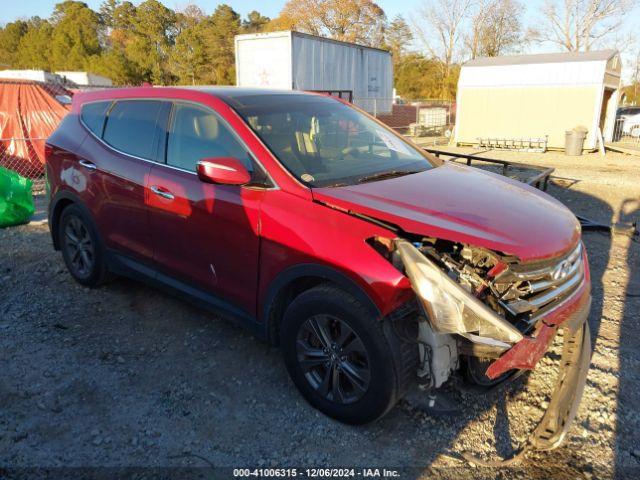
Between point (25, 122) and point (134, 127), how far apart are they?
933cm

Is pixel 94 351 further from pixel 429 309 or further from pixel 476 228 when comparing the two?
pixel 476 228

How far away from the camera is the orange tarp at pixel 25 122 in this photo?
11109mm

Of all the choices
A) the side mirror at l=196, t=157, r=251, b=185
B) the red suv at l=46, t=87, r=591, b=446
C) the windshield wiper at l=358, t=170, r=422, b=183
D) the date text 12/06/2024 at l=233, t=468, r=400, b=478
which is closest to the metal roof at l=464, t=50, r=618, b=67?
the red suv at l=46, t=87, r=591, b=446

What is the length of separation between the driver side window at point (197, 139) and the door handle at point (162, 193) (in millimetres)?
203

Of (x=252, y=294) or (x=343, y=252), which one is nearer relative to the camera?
(x=343, y=252)

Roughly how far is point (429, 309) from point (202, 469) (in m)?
1.45

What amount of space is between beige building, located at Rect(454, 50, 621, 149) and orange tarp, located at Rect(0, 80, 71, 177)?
1530cm

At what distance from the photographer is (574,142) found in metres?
16.9

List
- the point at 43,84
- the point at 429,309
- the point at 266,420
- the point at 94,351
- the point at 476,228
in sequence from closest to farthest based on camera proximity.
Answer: the point at 429,309
the point at 476,228
the point at 266,420
the point at 94,351
the point at 43,84

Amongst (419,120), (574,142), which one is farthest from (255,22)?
(574,142)

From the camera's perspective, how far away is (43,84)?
11875 mm

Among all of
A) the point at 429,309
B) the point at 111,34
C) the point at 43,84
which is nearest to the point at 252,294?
the point at 429,309

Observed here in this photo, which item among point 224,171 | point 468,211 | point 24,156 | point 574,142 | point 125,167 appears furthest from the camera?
point 574,142

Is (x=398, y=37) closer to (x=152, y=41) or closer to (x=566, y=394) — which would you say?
(x=152, y=41)
